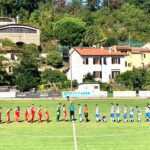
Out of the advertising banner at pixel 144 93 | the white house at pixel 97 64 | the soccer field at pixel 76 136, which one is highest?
the white house at pixel 97 64

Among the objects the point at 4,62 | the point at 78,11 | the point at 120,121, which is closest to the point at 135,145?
the point at 120,121

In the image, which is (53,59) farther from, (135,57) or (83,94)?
(83,94)

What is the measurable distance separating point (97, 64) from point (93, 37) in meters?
16.2

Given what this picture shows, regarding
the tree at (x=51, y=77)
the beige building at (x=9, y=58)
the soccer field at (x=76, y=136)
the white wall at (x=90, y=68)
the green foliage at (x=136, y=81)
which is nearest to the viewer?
the soccer field at (x=76, y=136)

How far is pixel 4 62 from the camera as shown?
273 ft

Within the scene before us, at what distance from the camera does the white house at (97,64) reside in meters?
86.5

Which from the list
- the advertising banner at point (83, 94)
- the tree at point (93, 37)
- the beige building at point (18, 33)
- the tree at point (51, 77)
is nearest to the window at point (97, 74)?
the tree at point (51, 77)

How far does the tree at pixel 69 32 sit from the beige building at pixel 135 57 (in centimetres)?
993

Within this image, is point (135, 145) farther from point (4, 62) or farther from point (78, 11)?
point (78, 11)

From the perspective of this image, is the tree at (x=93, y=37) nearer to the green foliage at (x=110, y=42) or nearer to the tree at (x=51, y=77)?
the green foliage at (x=110, y=42)

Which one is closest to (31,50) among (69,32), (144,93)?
(69,32)

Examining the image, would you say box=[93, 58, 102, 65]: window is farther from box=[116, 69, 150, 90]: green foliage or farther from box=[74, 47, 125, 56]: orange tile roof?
box=[116, 69, 150, 90]: green foliage

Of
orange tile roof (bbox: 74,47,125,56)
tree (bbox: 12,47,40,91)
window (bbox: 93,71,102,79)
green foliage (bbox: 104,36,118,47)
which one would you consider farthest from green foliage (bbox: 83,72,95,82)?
green foliage (bbox: 104,36,118,47)

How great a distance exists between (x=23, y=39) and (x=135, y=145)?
6998 cm
